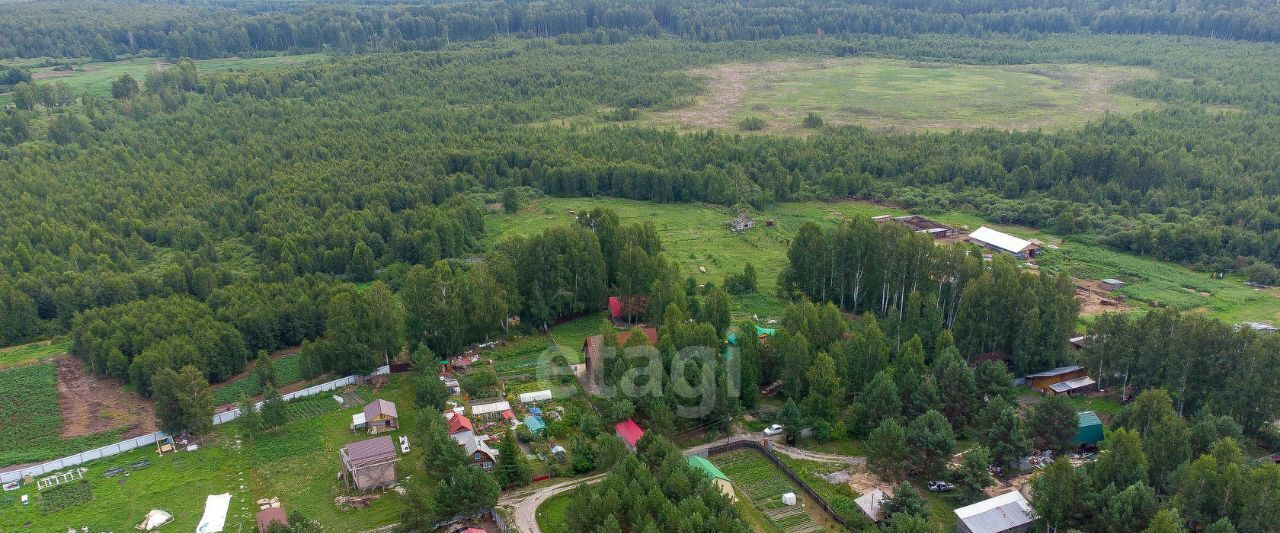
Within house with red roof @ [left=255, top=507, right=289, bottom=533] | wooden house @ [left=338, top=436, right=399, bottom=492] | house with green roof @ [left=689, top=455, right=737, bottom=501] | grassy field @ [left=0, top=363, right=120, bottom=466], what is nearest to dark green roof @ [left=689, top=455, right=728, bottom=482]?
house with green roof @ [left=689, top=455, right=737, bottom=501]

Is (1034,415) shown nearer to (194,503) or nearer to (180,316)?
(194,503)

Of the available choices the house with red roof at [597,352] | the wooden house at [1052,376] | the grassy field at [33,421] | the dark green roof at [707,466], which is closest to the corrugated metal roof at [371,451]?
the house with red roof at [597,352]

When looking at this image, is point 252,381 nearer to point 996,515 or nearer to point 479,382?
point 479,382

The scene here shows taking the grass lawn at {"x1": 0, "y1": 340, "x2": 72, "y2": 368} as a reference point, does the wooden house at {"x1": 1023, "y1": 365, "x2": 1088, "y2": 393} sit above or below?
below

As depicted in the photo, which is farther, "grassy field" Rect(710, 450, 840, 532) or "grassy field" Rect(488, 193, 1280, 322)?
"grassy field" Rect(488, 193, 1280, 322)

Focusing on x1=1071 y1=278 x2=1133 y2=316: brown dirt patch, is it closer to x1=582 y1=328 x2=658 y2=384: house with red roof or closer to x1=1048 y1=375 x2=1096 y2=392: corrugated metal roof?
x1=1048 y1=375 x2=1096 y2=392: corrugated metal roof
